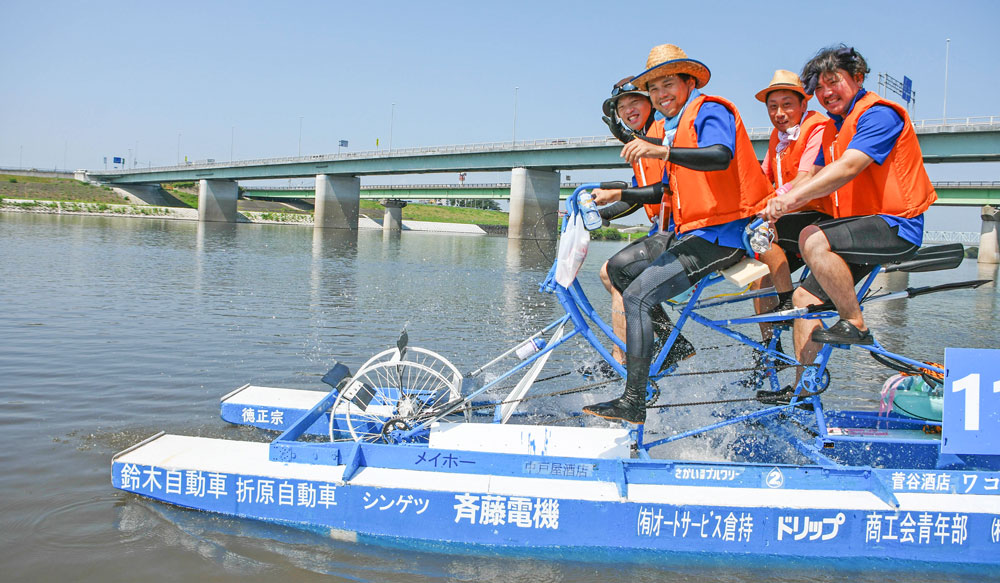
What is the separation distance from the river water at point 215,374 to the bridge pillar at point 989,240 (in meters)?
41.3

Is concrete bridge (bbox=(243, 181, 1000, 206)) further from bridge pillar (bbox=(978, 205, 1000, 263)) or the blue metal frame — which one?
the blue metal frame

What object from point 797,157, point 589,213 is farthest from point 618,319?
point 797,157

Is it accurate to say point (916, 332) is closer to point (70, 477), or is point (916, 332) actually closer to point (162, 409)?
point (162, 409)

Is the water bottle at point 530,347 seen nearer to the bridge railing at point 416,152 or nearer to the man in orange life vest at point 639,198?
the man in orange life vest at point 639,198

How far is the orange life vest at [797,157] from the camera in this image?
5402 millimetres

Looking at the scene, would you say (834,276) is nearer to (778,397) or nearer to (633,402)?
(778,397)

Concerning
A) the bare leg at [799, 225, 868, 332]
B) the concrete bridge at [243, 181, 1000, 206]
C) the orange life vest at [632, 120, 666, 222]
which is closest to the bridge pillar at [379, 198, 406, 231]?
the concrete bridge at [243, 181, 1000, 206]

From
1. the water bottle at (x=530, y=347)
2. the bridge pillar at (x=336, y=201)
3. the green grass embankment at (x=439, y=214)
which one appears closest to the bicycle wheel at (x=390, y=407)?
the water bottle at (x=530, y=347)

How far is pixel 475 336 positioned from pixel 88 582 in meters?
8.52

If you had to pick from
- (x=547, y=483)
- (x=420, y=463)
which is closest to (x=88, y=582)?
(x=420, y=463)

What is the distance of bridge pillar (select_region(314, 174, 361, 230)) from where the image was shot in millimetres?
75312

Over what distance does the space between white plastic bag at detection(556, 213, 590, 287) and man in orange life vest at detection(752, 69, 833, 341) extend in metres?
1.54

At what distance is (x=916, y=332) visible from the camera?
15070 millimetres

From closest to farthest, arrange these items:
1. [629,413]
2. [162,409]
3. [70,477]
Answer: [629,413] < [70,477] < [162,409]
